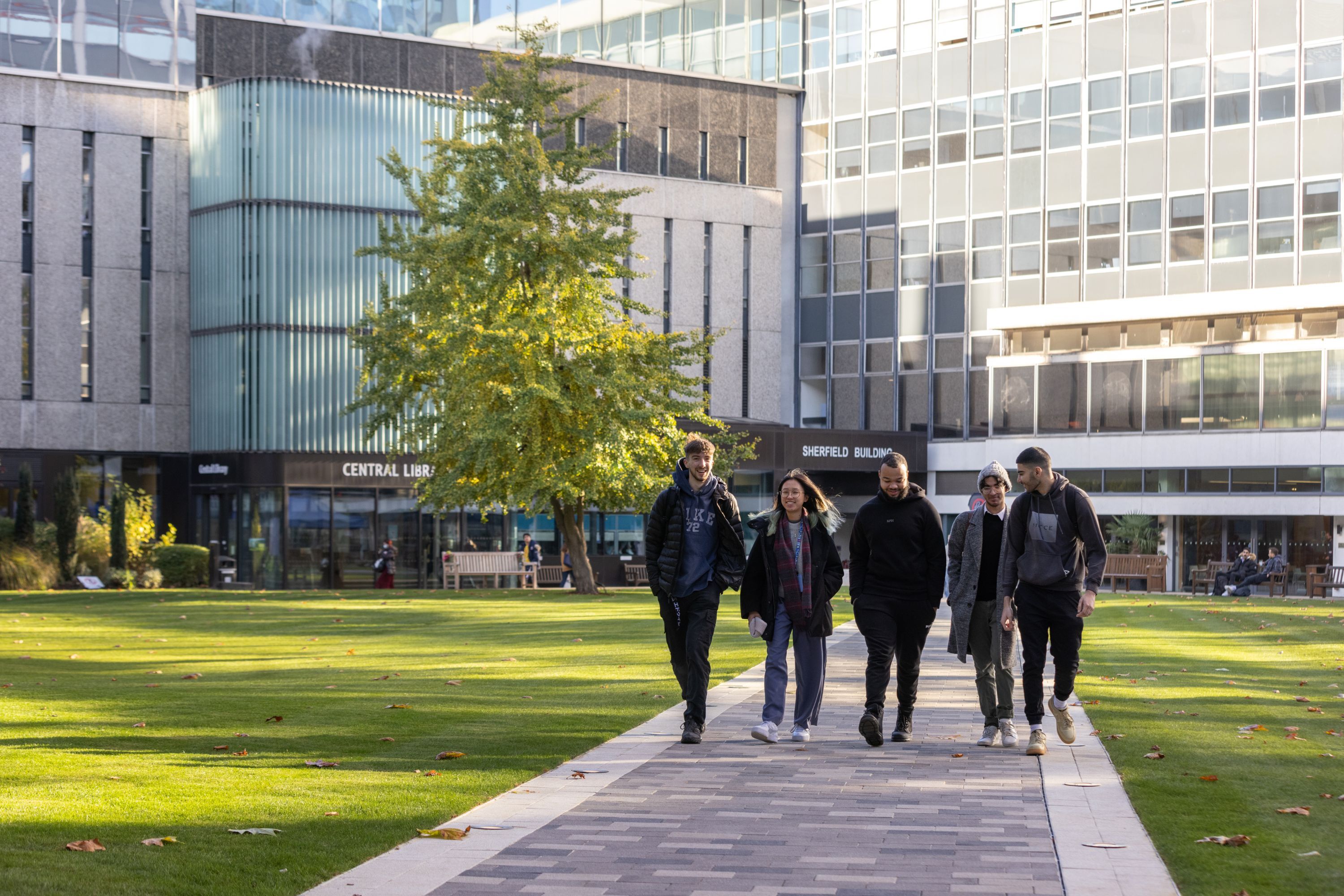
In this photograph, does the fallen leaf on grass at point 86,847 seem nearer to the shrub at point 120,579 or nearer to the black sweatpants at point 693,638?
the black sweatpants at point 693,638

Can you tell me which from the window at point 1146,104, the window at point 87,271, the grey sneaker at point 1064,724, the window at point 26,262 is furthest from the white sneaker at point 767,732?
the window at point 1146,104

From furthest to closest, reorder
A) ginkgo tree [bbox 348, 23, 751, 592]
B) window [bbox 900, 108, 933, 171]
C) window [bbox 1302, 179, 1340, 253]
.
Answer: window [bbox 900, 108, 933, 171] < window [bbox 1302, 179, 1340, 253] < ginkgo tree [bbox 348, 23, 751, 592]

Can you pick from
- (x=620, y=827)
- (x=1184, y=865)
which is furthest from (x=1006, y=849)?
(x=620, y=827)

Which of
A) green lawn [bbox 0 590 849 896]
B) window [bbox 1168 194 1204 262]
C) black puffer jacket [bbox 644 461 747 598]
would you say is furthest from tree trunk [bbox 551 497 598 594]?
black puffer jacket [bbox 644 461 747 598]

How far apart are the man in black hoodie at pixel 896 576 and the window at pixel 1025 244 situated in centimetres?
4145

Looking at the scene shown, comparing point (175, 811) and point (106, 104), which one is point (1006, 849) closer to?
point (175, 811)

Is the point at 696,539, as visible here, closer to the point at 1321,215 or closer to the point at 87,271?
the point at 87,271

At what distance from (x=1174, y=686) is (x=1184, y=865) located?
26.6 ft

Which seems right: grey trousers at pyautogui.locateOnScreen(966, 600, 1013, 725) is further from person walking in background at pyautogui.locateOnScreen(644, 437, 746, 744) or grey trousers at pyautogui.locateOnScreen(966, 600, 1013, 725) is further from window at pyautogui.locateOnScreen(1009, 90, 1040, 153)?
window at pyautogui.locateOnScreen(1009, 90, 1040, 153)

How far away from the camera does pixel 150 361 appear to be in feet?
149

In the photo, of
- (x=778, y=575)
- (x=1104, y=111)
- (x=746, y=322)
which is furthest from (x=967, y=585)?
(x=746, y=322)

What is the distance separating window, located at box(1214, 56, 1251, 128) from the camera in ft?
152

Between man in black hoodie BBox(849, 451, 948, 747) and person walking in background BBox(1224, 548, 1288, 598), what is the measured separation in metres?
28.8

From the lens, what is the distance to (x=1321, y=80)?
45.0 m
